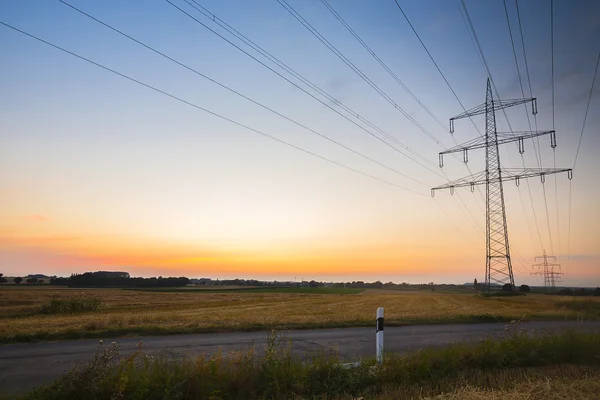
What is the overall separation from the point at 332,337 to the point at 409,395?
8822 mm

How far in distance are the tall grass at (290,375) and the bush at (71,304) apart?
38.2 meters

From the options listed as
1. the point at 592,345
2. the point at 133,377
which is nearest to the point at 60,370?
the point at 133,377

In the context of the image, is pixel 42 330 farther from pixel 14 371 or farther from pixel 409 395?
pixel 409 395

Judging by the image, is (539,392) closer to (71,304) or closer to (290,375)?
(290,375)

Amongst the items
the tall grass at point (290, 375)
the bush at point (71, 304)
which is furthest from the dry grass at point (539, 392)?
the bush at point (71, 304)

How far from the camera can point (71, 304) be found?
4088 cm

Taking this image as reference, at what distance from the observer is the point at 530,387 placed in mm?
6391

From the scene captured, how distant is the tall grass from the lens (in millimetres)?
6094

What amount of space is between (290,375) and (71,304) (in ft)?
136

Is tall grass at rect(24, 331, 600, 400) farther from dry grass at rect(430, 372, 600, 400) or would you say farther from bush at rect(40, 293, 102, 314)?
bush at rect(40, 293, 102, 314)

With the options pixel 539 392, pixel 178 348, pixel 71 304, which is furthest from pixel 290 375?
pixel 71 304

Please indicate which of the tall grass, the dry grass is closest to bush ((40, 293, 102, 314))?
the tall grass

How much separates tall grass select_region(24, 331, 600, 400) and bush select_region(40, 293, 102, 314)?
38.2m

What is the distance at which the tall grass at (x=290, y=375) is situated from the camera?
20.0ft
